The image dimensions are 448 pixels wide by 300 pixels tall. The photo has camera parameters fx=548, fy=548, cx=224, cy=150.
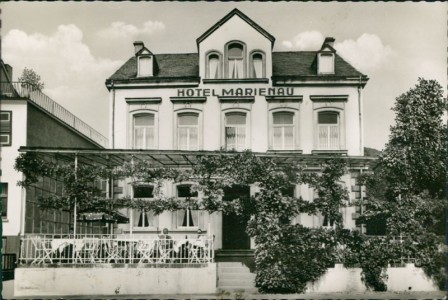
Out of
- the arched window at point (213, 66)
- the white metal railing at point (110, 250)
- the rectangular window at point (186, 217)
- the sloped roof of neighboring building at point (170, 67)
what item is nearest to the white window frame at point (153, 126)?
the sloped roof of neighboring building at point (170, 67)

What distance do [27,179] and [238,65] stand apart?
10.1m

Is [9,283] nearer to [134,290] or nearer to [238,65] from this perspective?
[134,290]

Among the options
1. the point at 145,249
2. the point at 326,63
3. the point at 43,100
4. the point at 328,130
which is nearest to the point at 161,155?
the point at 145,249

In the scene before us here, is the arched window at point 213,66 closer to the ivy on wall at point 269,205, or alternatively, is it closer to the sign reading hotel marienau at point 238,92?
the sign reading hotel marienau at point 238,92

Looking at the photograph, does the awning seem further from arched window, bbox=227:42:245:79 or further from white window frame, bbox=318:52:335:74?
white window frame, bbox=318:52:335:74

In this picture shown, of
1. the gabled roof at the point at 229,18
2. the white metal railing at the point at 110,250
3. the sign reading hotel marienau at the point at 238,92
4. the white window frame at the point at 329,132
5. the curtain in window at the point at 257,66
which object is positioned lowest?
the white metal railing at the point at 110,250

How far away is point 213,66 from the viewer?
2417 cm

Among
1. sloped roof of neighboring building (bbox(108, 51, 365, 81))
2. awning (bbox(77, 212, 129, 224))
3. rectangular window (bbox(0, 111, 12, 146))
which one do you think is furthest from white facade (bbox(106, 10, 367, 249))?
rectangular window (bbox(0, 111, 12, 146))

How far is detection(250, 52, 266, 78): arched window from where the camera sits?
24.0 metres

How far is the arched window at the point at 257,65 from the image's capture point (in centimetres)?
2398

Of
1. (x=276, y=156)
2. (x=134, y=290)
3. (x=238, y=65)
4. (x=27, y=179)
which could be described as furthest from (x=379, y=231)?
(x=27, y=179)

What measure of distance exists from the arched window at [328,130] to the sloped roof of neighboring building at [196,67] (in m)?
1.71

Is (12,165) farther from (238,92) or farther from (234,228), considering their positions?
(238,92)

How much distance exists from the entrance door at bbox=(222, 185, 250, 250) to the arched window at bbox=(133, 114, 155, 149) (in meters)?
3.99
